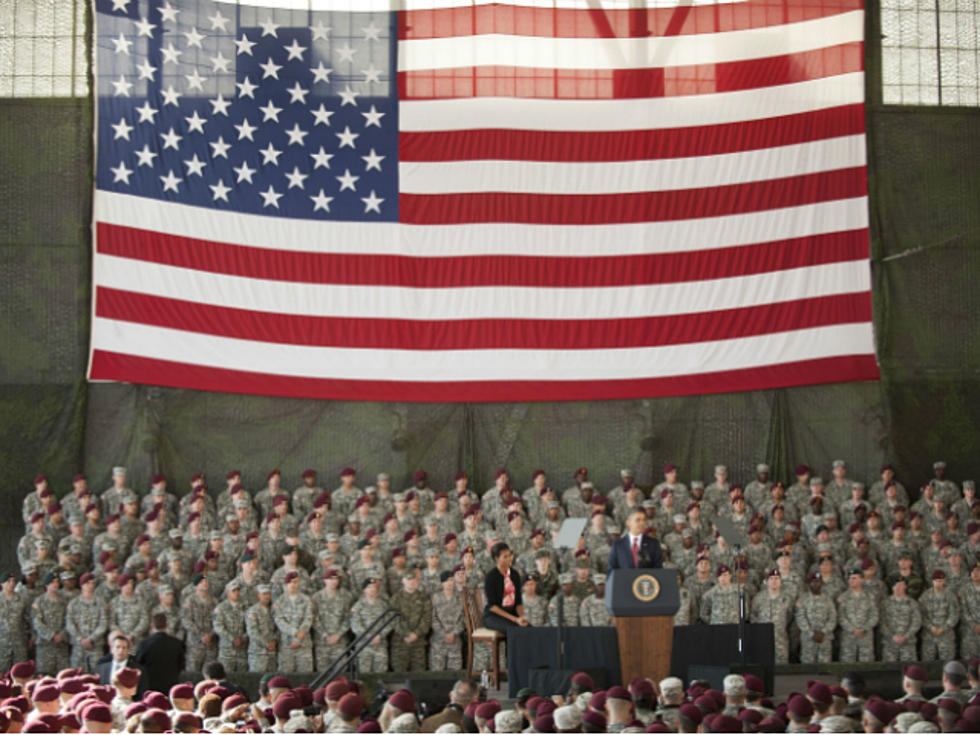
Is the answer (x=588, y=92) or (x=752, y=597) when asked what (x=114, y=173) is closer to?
(x=588, y=92)

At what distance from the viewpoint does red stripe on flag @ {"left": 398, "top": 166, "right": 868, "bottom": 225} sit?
20.1m

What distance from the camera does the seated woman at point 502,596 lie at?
1398cm

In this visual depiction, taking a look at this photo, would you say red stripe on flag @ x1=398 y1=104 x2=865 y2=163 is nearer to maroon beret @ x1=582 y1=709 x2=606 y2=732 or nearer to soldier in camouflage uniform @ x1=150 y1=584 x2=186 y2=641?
soldier in camouflage uniform @ x1=150 y1=584 x2=186 y2=641

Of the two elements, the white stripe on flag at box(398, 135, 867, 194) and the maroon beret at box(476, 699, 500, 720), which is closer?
the maroon beret at box(476, 699, 500, 720)

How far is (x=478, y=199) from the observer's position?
20.1 m

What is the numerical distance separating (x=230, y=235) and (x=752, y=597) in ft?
28.0

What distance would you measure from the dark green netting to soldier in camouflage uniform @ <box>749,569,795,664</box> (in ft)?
12.5

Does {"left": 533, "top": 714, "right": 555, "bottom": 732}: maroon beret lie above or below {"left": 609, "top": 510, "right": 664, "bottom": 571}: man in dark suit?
below

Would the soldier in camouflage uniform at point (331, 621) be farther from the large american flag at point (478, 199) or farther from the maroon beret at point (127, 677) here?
the maroon beret at point (127, 677)

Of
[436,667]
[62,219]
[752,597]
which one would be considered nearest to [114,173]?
[62,219]


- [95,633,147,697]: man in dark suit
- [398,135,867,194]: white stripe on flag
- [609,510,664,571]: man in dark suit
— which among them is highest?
[398,135,867,194]: white stripe on flag

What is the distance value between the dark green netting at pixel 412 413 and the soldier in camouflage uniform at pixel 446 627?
3904mm

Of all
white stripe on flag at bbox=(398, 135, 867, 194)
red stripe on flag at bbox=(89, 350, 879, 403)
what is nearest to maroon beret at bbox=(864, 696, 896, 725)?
red stripe on flag at bbox=(89, 350, 879, 403)

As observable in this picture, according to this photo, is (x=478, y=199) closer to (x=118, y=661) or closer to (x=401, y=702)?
(x=118, y=661)
